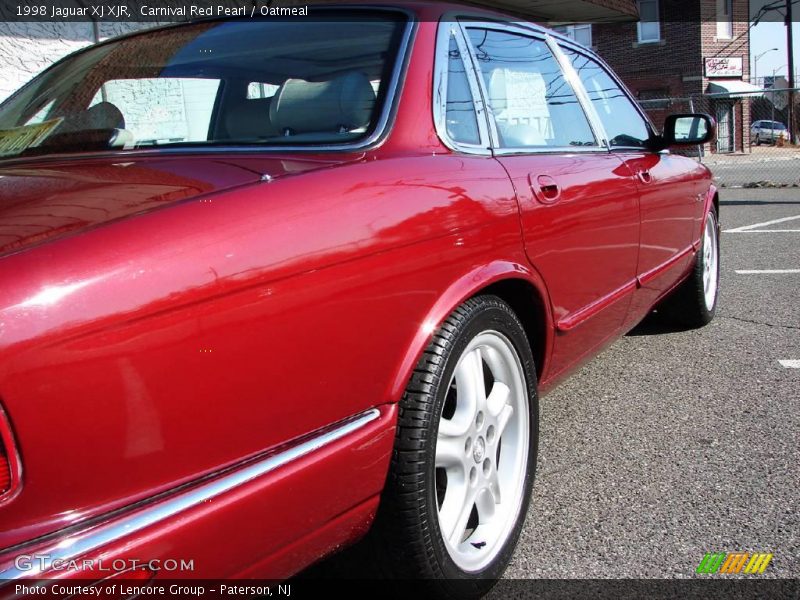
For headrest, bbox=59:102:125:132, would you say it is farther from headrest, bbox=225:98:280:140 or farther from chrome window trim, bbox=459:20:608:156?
chrome window trim, bbox=459:20:608:156

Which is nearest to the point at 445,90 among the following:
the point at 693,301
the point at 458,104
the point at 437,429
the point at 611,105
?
the point at 458,104

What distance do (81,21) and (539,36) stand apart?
5.68 metres

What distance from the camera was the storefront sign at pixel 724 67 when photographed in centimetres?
2891

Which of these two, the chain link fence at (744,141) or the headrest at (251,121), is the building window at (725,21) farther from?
the headrest at (251,121)

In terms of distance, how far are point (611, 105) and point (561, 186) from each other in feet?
4.21

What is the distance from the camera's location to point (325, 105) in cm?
218

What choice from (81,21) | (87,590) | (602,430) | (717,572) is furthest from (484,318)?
(81,21)

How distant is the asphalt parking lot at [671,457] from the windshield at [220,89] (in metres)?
1.34

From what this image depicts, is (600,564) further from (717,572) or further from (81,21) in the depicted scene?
(81,21)

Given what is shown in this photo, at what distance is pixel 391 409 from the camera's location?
1764 millimetres

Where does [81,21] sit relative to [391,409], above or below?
above

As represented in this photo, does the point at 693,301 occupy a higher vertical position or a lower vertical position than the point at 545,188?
Result: lower

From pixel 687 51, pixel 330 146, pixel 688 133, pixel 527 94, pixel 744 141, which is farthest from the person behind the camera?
pixel 687 51

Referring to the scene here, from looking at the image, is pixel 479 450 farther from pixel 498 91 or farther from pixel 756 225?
pixel 756 225
